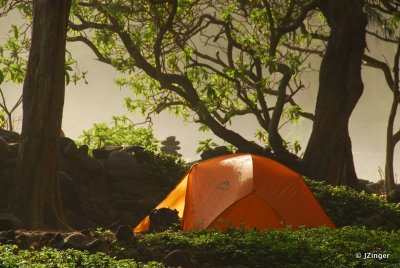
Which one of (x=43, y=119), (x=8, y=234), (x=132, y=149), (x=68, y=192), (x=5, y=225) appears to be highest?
(x=132, y=149)

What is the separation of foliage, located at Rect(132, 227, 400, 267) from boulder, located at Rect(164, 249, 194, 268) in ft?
0.57

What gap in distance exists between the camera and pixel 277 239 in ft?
35.6

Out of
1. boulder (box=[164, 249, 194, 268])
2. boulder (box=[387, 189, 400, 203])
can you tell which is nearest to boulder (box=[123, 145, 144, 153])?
boulder (box=[387, 189, 400, 203])

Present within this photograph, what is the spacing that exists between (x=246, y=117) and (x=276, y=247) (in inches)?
4030

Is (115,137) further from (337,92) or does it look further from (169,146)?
(169,146)

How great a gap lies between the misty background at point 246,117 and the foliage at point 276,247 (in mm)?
67091

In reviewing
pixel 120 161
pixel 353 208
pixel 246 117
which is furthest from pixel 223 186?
pixel 246 117

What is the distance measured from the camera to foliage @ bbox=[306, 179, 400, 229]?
15977mm

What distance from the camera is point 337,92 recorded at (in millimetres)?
19844

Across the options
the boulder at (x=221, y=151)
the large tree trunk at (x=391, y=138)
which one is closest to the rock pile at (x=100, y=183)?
the boulder at (x=221, y=151)

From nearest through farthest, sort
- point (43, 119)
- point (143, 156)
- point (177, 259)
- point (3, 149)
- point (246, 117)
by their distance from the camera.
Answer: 1. point (177, 259)
2. point (43, 119)
3. point (3, 149)
4. point (143, 156)
5. point (246, 117)

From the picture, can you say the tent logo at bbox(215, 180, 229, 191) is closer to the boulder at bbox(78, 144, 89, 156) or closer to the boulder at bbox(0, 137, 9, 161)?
the boulder at bbox(78, 144, 89, 156)

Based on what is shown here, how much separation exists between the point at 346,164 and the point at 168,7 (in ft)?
23.1

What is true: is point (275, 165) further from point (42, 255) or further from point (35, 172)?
point (42, 255)
